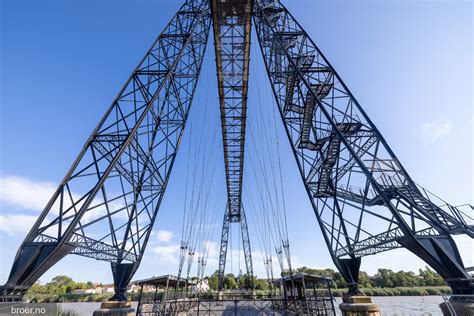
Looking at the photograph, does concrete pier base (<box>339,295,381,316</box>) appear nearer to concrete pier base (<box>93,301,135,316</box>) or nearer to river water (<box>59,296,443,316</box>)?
river water (<box>59,296,443,316</box>)

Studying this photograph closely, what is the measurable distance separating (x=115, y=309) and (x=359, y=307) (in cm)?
1101

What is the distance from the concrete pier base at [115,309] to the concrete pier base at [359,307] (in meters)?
10.0

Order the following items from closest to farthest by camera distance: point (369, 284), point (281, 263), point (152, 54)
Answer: point (281, 263) → point (152, 54) → point (369, 284)

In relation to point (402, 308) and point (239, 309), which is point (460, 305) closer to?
point (239, 309)

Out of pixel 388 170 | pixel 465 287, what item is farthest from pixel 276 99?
pixel 465 287

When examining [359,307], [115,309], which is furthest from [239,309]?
[115,309]

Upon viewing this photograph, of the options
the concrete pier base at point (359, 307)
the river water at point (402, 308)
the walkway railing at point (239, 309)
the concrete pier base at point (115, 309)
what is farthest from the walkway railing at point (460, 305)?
the concrete pier base at point (115, 309)

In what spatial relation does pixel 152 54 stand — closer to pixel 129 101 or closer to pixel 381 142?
pixel 129 101

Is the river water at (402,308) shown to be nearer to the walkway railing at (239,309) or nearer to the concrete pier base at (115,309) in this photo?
the walkway railing at (239,309)

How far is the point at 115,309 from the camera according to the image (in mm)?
9648

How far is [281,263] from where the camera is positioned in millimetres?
12477

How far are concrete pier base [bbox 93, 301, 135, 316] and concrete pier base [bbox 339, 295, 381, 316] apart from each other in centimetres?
1001

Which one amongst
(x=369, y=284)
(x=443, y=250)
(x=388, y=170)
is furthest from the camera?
(x=369, y=284)

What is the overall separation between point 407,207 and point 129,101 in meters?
13.9
